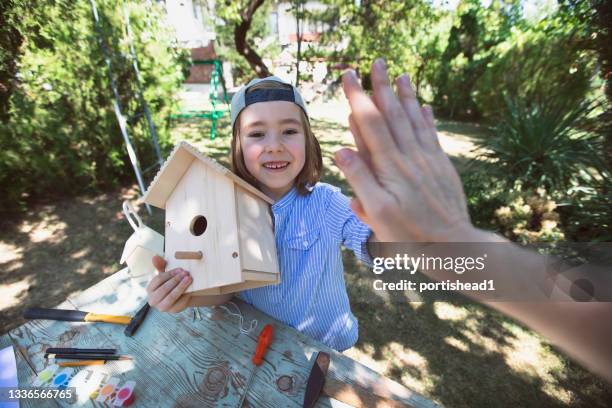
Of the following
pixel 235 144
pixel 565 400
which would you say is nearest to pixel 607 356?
A: pixel 235 144

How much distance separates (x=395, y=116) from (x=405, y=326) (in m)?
3.10

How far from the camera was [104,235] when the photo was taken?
14.8 feet

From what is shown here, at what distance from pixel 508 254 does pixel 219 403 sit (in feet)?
3.75

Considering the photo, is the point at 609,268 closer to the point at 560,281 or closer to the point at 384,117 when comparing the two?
the point at 560,281

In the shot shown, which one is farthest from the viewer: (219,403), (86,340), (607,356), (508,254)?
(86,340)

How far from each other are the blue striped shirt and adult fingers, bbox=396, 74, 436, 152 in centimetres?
76

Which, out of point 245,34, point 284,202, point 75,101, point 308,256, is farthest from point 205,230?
point 245,34

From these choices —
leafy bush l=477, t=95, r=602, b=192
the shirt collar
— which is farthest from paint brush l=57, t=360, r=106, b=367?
leafy bush l=477, t=95, r=602, b=192

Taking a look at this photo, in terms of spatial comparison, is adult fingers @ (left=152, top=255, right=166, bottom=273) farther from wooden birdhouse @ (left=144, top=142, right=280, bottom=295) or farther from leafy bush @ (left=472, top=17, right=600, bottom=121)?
leafy bush @ (left=472, top=17, right=600, bottom=121)

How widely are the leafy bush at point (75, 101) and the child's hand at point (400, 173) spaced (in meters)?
4.60

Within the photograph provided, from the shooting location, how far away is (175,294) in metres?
1.11

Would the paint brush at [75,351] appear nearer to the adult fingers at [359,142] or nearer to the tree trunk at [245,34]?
the adult fingers at [359,142]

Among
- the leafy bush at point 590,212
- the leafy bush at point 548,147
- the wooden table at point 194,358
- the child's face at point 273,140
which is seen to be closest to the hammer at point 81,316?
the wooden table at point 194,358

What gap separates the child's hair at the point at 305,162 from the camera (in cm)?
138
